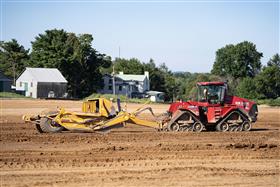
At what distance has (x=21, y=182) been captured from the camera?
33.4 feet

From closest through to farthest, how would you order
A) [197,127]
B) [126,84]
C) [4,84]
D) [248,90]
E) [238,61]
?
[197,127]
[4,84]
[248,90]
[126,84]
[238,61]

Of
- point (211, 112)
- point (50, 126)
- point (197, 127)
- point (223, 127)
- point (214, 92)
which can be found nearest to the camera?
point (50, 126)

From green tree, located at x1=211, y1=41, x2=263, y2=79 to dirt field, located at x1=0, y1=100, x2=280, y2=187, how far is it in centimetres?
8726

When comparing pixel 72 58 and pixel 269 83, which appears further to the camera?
pixel 269 83

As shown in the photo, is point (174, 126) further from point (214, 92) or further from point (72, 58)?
point (72, 58)

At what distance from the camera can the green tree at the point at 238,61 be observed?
10538 centimetres

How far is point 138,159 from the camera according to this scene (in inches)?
521

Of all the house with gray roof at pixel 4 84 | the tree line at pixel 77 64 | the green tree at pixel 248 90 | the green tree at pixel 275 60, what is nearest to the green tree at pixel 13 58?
the tree line at pixel 77 64

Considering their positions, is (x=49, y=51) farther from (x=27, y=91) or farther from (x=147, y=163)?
(x=147, y=163)

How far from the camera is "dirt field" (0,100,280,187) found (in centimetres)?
1059

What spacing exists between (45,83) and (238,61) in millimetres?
48934

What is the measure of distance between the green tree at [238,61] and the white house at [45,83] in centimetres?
4329

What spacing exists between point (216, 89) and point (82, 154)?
8.86m

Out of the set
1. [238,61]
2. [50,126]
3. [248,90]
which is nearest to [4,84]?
[248,90]
